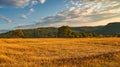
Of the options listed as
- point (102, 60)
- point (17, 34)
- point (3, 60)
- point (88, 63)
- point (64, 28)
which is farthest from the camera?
point (17, 34)

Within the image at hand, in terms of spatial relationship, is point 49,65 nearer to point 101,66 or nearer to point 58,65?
point 58,65

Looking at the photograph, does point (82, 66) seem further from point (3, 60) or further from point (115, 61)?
point (3, 60)

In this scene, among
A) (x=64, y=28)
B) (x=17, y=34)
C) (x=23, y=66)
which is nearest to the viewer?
(x=23, y=66)

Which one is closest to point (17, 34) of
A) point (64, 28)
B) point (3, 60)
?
point (64, 28)

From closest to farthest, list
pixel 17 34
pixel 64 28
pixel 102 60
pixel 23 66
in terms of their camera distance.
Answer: pixel 23 66
pixel 102 60
pixel 64 28
pixel 17 34

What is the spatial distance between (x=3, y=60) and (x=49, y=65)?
5.84 meters

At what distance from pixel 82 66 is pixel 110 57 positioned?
134 inches

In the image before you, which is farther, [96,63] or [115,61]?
[115,61]

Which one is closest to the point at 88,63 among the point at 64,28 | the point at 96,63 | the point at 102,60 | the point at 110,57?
the point at 96,63

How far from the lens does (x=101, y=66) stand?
13.9 metres

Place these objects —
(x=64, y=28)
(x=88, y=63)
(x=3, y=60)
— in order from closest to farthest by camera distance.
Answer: (x=88, y=63), (x=3, y=60), (x=64, y=28)

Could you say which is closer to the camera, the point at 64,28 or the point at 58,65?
the point at 58,65

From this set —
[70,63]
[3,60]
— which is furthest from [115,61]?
[3,60]

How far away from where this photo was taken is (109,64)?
14430 mm
